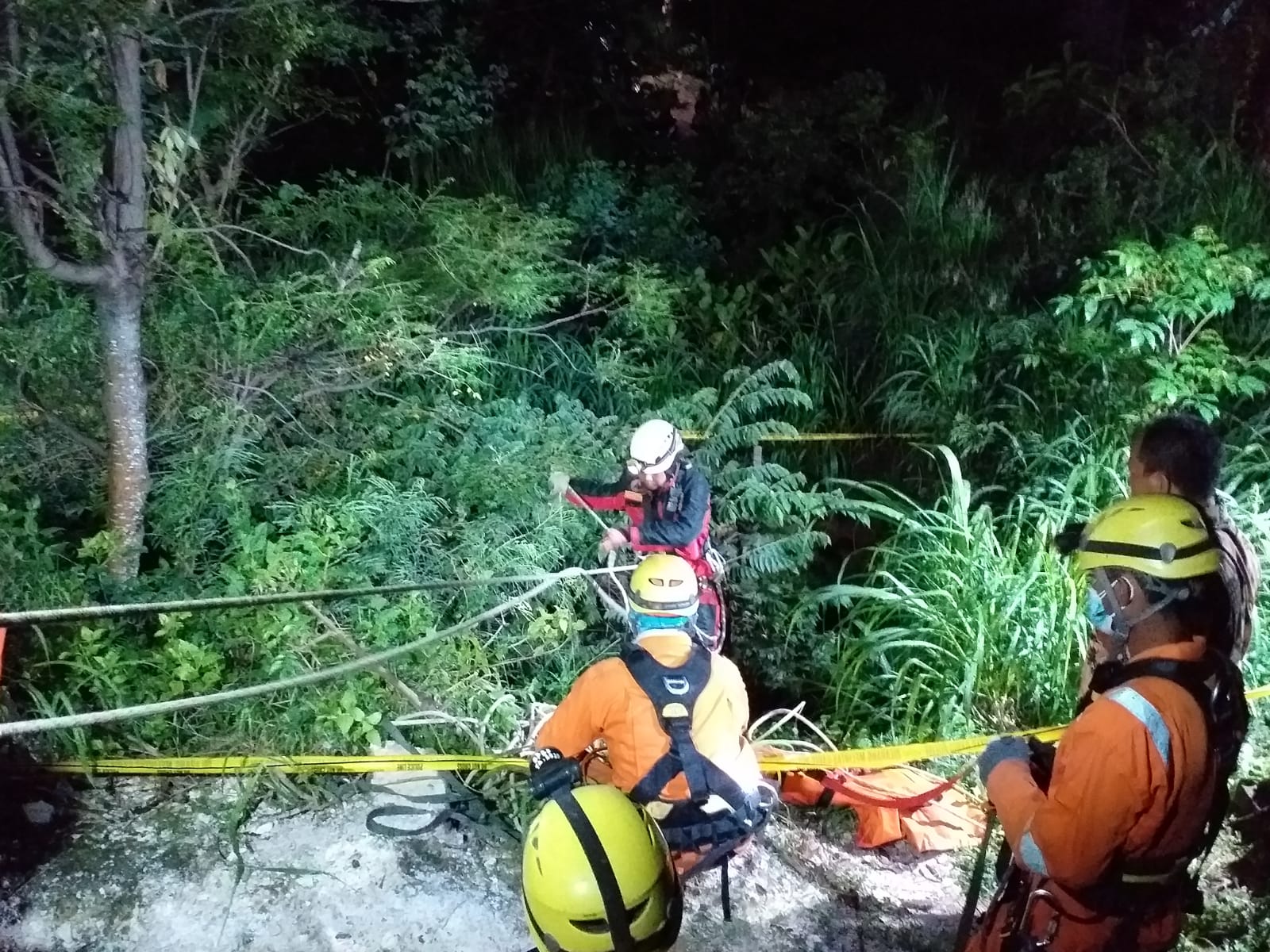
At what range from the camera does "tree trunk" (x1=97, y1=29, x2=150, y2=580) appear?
3.80 m

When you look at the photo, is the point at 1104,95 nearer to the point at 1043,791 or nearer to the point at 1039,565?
the point at 1039,565

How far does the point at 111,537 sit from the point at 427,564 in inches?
54.0

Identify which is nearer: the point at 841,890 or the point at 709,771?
the point at 709,771

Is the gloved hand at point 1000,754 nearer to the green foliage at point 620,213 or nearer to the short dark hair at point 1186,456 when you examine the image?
the short dark hair at point 1186,456

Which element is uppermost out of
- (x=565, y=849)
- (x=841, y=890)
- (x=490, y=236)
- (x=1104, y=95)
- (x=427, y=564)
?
(x=1104, y=95)

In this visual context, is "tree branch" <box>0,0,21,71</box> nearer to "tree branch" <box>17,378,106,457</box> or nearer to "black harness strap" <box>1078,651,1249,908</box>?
"tree branch" <box>17,378,106,457</box>

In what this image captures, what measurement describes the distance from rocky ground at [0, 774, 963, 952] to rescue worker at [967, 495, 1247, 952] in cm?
118

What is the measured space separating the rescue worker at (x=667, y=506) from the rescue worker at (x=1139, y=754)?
2.33 m

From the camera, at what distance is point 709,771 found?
270cm

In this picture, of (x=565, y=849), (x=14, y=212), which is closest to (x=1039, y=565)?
(x=565, y=849)

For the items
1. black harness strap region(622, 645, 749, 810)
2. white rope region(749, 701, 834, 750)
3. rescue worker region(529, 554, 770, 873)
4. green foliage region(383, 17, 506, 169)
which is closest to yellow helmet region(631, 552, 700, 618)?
rescue worker region(529, 554, 770, 873)

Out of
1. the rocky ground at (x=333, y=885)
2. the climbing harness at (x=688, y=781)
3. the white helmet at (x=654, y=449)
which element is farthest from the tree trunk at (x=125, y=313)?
the climbing harness at (x=688, y=781)

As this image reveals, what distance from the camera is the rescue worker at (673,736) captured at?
2.67m

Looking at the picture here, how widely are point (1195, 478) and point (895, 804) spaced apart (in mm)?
1504
